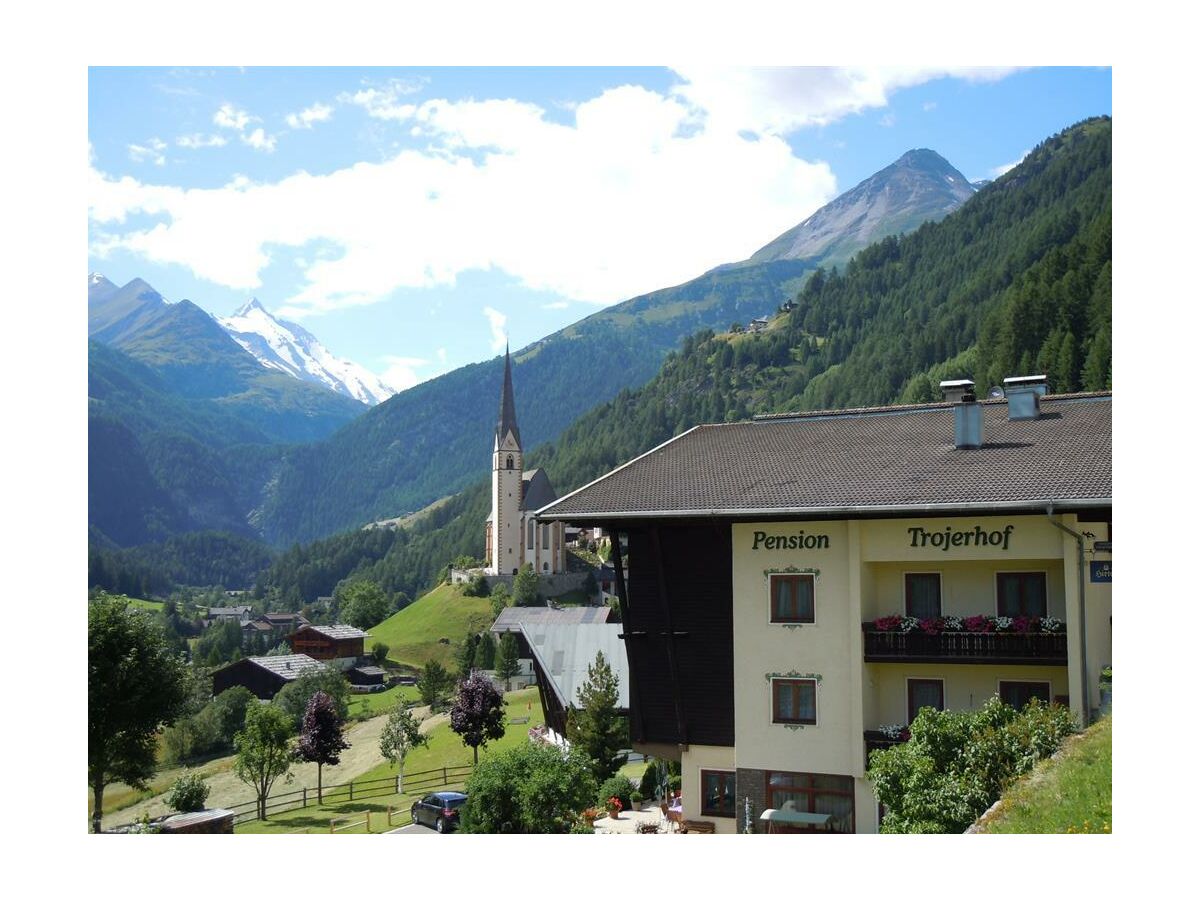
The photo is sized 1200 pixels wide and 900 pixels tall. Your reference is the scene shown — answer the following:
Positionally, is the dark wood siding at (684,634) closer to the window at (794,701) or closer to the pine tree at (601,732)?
the window at (794,701)

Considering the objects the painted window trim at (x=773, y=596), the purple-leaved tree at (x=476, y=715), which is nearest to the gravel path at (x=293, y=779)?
the purple-leaved tree at (x=476, y=715)

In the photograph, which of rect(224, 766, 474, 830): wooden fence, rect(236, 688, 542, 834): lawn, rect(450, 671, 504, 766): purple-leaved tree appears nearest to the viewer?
rect(236, 688, 542, 834): lawn

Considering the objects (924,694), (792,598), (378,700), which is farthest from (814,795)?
(378,700)

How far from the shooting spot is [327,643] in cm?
12262

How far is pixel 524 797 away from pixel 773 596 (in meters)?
5.68

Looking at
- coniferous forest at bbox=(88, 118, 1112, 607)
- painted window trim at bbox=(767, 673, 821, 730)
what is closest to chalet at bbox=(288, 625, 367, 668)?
coniferous forest at bbox=(88, 118, 1112, 607)

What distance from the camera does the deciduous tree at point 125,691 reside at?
3456cm

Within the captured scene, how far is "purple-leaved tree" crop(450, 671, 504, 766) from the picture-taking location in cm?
5294

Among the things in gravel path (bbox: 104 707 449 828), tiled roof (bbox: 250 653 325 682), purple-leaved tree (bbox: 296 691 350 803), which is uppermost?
purple-leaved tree (bbox: 296 691 350 803)

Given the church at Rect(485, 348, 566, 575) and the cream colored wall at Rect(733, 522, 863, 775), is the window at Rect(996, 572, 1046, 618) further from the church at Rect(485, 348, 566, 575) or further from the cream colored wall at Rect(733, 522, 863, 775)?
the church at Rect(485, 348, 566, 575)

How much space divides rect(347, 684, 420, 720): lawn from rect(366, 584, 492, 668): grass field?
13519 millimetres

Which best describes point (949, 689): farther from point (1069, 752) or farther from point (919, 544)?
point (1069, 752)

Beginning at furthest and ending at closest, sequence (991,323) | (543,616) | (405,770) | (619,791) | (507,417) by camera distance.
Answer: (507,417) < (991,323) < (543,616) < (405,770) < (619,791)

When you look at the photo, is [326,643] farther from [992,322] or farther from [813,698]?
[813,698]
